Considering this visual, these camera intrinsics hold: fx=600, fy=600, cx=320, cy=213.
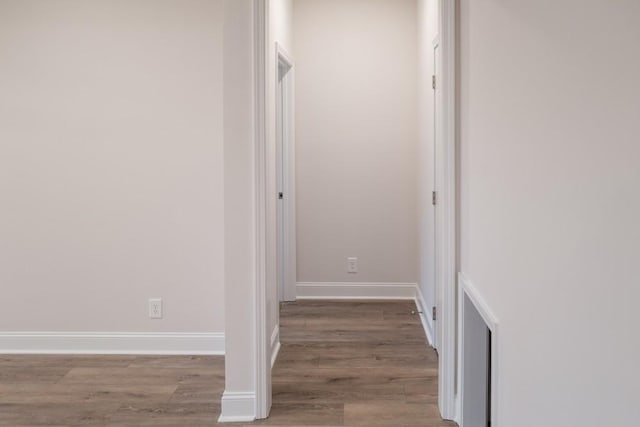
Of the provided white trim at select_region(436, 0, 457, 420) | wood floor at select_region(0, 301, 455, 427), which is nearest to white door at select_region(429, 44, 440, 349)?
wood floor at select_region(0, 301, 455, 427)

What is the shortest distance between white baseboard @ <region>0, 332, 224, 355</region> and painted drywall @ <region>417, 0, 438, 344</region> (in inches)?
60.2

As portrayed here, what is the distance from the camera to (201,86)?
380 centimetres

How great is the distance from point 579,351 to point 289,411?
2050mm

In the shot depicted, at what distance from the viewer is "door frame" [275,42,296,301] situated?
16.3ft

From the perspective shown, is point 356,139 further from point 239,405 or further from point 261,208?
point 239,405

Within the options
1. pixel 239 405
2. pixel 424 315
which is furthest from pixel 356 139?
pixel 239 405

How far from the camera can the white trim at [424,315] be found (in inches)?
162

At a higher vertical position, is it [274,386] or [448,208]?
[448,208]

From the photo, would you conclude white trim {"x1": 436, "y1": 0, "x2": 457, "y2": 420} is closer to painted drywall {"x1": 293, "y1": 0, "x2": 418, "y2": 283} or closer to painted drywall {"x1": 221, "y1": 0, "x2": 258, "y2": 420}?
painted drywall {"x1": 221, "y1": 0, "x2": 258, "y2": 420}

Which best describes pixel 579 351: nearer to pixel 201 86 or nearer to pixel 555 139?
pixel 555 139

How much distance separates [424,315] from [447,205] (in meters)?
1.90

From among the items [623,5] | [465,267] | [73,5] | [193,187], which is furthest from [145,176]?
[623,5]

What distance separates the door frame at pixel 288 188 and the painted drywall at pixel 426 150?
107 cm

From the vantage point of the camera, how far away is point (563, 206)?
1.34 meters
